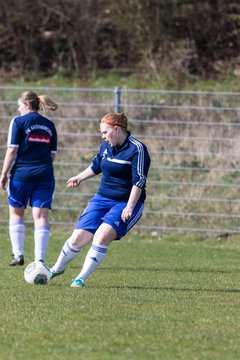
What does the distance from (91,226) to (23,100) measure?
2018mm

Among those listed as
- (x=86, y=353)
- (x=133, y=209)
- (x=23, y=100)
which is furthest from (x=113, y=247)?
(x=86, y=353)

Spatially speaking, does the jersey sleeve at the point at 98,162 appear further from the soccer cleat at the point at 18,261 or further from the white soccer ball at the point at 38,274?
the soccer cleat at the point at 18,261

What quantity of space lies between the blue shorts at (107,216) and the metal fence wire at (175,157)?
6836mm

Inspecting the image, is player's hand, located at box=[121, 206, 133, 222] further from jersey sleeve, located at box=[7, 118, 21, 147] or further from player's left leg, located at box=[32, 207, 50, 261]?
jersey sleeve, located at box=[7, 118, 21, 147]

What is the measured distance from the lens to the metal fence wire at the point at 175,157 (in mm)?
16750

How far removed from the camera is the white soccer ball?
10016 mm

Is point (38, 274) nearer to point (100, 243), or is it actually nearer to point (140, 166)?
point (100, 243)

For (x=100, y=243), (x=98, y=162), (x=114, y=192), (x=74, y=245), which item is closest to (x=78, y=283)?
(x=74, y=245)

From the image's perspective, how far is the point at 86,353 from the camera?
21.6ft

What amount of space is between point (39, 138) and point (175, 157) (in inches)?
241

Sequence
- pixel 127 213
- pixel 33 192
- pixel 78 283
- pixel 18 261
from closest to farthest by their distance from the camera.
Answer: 1. pixel 127 213
2. pixel 78 283
3. pixel 33 192
4. pixel 18 261

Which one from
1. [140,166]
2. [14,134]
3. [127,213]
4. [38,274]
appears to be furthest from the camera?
[14,134]

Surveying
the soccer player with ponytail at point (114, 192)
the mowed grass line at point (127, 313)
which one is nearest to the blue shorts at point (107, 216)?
the soccer player with ponytail at point (114, 192)

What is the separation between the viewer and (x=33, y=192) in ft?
37.4
